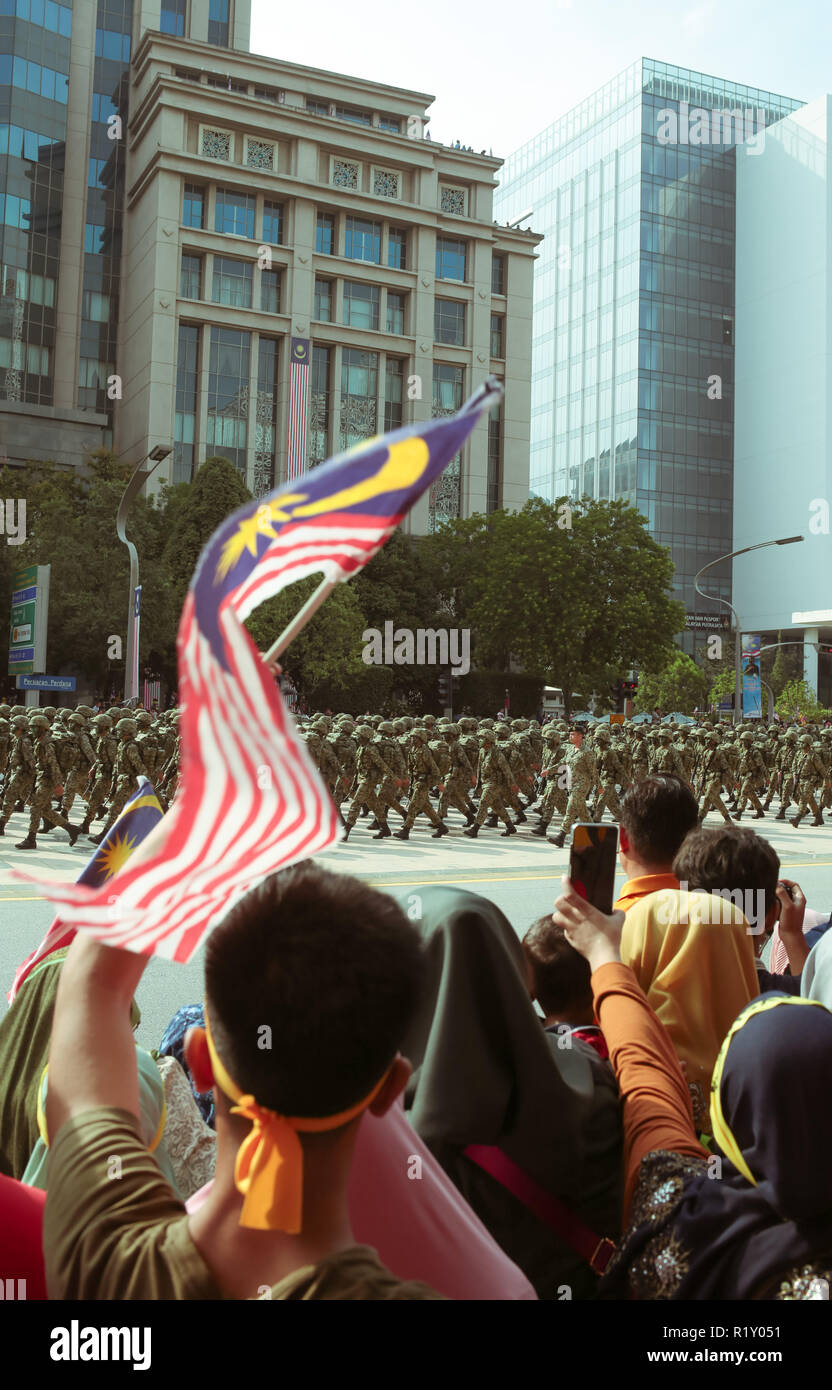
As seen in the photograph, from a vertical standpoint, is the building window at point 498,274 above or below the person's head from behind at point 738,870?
above

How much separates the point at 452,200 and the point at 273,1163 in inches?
2724

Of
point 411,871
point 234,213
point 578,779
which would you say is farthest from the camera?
point 234,213

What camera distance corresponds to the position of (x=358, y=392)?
198 feet

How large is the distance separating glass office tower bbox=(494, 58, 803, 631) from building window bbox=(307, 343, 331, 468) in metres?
31.0

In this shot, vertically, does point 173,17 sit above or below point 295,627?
above

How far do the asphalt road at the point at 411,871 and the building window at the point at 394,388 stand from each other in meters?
46.3

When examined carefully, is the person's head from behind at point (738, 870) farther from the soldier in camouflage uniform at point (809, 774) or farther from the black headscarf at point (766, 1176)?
the soldier in camouflage uniform at point (809, 774)

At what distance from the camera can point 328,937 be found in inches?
48.3

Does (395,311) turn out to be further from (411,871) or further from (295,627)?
(295,627)

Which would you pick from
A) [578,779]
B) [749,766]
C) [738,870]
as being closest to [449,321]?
[749,766]

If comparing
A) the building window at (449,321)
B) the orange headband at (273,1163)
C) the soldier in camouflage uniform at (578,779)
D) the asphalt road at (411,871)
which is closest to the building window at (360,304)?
the building window at (449,321)

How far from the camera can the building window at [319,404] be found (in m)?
58.3

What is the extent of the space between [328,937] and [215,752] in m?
0.28

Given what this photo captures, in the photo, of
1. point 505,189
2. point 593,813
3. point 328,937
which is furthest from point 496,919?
point 505,189
